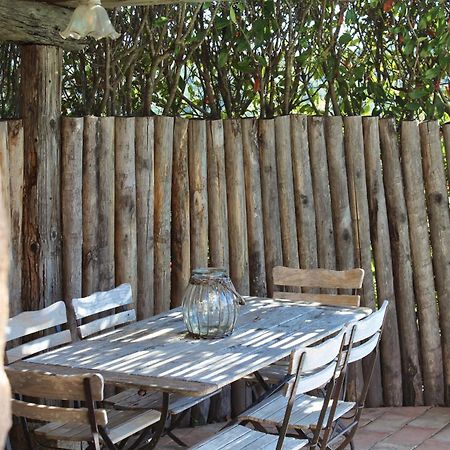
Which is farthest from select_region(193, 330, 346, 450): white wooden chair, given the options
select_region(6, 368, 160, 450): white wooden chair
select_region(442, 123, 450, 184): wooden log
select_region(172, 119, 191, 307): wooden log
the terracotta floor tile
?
select_region(442, 123, 450, 184): wooden log

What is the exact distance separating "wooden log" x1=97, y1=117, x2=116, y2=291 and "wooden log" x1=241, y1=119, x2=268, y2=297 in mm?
918

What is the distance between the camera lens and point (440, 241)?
5.91 metres

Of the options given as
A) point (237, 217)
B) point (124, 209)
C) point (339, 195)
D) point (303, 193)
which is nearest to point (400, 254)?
point (339, 195)

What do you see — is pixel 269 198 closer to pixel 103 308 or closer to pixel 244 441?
pixel 103 308

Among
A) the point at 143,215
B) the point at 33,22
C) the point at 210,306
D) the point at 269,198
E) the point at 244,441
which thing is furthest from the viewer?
the point at 269,198

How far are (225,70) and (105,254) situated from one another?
197cm

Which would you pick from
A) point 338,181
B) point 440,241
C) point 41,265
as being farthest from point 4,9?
point 440,241

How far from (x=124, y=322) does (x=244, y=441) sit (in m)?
1.41

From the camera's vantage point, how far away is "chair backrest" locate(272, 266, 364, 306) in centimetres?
531

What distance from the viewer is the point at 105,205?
211 inches

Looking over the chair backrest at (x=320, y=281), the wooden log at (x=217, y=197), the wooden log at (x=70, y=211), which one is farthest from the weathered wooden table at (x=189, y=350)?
the wooden log at (x=217, y=197)

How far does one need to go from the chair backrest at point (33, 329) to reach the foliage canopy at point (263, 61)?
2028 millimetres

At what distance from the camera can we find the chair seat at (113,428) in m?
3.84

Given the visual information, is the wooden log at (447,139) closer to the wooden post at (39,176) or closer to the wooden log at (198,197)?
the wooden log at (198,197)
